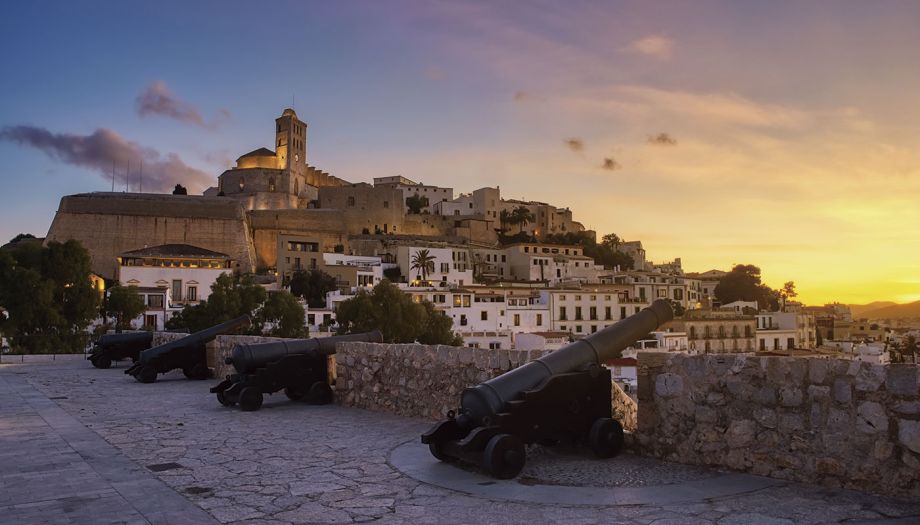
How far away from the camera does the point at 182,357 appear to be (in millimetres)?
14281

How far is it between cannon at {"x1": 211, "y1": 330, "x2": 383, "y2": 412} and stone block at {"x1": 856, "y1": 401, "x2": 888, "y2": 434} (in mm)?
6952

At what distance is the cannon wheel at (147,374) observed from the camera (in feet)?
45.4

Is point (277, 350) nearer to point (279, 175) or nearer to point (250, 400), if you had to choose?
point (250, 400)

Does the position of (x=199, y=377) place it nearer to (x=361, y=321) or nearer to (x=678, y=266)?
(x=361, y=321)

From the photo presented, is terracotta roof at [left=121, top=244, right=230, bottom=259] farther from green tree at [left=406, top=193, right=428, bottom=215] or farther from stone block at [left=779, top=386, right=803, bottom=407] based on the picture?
stone block at [left=779, top=386, right=803, bottom=407]

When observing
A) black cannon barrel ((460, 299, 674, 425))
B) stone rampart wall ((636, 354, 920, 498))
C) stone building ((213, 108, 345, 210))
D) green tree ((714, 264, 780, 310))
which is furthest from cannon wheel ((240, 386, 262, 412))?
stone building ((213, 108, 345, 210))

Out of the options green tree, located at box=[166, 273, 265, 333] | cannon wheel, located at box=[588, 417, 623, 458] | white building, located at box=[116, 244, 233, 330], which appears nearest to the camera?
cannon wheel, located at box=[588, 417, 623, 458]

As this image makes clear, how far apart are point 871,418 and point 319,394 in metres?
7.27

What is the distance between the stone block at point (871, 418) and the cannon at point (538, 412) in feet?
6.22

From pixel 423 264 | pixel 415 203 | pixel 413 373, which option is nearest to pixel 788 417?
pixel 413 373

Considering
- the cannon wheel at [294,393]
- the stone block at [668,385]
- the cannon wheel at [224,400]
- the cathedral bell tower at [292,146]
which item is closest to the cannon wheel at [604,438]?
the stone block at [668,385]

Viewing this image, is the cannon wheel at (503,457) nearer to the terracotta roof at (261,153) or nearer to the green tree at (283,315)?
the green tree at (283,315)

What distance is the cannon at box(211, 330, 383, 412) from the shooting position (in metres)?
9.52

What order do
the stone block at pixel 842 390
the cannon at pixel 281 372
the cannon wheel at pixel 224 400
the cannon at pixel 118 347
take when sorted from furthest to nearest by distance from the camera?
the cannon at pixel 118 347
the cannon wheel at pixel 224 400
the cannon at pixel 281 372
the stone block at pixel 842 390
